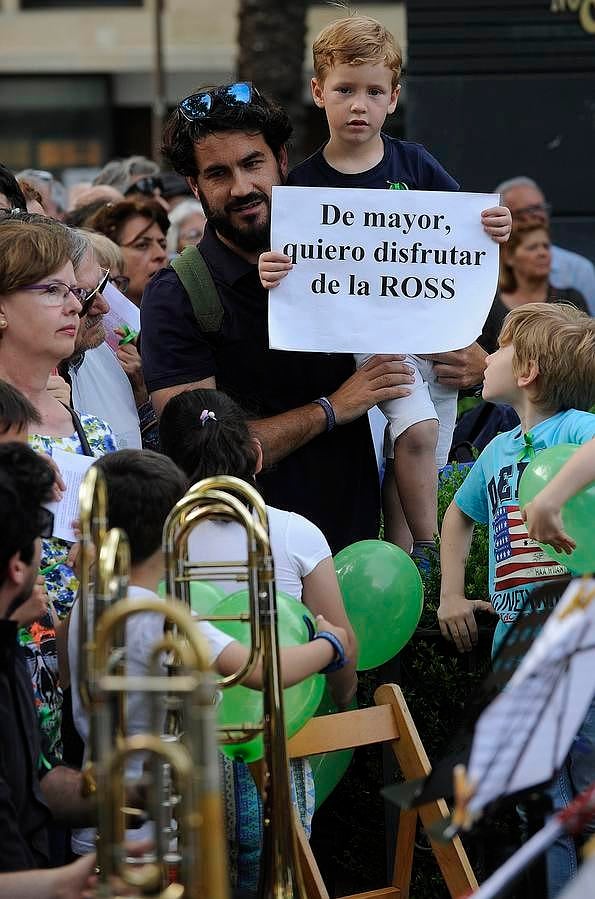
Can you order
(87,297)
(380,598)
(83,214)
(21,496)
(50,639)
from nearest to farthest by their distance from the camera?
(21,496) < (50,639) < (380,598) < (87,297) < (83,214)

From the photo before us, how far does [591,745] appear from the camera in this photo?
12.1ft

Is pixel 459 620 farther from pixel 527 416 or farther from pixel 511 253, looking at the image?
pixel 511 253

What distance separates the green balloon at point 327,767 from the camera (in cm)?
393

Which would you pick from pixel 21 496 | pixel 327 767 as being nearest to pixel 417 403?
pixel 327 767

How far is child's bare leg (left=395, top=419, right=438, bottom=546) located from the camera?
464 cm

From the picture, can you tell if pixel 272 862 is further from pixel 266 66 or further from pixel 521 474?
pixel 266 66

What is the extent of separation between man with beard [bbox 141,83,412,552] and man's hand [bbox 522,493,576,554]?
3.56ft

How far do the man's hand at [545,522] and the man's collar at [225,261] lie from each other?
147cm

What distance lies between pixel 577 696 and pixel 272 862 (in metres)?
1.04

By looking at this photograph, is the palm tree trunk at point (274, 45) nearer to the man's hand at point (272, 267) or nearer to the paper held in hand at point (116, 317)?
the paper held in hand at point (116, 317)

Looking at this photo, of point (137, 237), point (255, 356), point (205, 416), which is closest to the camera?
point (205, 416)

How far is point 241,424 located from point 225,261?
3.16 feet

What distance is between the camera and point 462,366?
192 inches

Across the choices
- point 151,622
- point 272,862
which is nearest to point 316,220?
point 151,622
